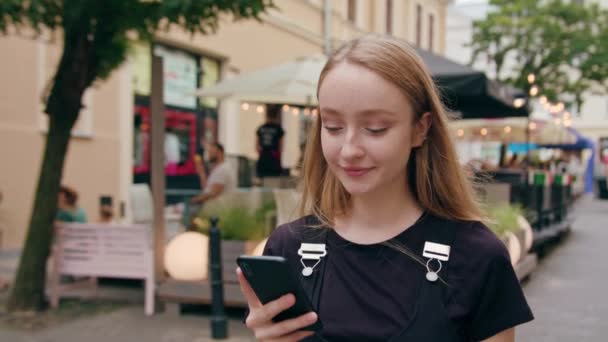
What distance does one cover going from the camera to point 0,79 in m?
9.73

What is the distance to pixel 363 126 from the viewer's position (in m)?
1.45

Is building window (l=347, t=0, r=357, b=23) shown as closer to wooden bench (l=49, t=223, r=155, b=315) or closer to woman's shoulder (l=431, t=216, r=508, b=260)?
wooden bench (l=49, t=223, r=155, b=315)

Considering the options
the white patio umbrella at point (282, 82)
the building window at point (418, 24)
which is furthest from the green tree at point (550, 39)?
the white patio umbrella at point (282, 82)

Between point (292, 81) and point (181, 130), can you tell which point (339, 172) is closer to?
point (292, 81)

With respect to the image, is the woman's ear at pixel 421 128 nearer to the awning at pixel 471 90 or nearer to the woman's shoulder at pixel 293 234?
the woman's shoulder at pixel 293 234

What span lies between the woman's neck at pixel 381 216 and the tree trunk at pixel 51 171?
494 cm

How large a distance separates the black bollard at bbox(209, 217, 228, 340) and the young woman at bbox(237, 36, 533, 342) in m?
3.70

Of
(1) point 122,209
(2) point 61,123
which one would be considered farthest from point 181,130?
(2) point 61,123

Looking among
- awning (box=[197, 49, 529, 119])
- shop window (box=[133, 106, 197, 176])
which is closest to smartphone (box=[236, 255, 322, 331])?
awning (box=[197, 49, 529, 119])

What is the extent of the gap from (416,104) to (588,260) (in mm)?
8677

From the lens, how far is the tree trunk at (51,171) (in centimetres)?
593

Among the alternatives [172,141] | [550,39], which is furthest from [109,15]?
[550,39]

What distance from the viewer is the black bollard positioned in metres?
5.20

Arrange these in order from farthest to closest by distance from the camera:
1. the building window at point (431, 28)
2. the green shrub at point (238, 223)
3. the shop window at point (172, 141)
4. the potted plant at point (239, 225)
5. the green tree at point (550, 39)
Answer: the building window at point (431, 28) < the green tree at point (550, 39) < the shop window at point (172, 141) < the green shrub at point (238, 223) < the potted plant at point (239, 225)
